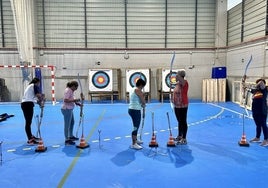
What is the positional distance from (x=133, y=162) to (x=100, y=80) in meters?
9.57

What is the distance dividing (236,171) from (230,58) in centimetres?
1032

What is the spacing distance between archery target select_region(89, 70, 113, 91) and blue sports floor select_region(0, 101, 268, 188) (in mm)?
6839

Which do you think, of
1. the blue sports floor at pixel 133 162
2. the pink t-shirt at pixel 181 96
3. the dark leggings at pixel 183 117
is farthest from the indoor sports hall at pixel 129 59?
the pink t-shirt at pixel 181 96

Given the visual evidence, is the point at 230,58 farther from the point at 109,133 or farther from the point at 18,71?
the point at 18,71

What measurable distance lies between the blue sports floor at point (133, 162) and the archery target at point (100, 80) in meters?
6.84

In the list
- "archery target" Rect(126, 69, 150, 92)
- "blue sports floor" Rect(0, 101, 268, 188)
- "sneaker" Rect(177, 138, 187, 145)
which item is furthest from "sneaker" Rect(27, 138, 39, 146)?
"archery target" Rect(126, 69, 150, 92)

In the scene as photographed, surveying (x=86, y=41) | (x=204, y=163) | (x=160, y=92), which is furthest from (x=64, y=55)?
(x=204, y=163)

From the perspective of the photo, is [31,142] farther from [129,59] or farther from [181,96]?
[129,59]

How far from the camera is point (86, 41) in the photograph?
1391 cm

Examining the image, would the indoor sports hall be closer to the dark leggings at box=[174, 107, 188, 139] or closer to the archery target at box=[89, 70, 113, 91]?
the archery target at box=[89, 70, 113, 91]

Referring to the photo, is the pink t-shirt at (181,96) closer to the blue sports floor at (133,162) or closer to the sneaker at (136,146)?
the blue sports floor at (133,162)

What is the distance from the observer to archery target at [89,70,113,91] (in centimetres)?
1349

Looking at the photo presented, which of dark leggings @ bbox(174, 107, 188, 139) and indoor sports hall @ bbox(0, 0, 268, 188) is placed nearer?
dark leggings @ bbox(174, 107, 188, 139)

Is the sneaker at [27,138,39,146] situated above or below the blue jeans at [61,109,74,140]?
below
